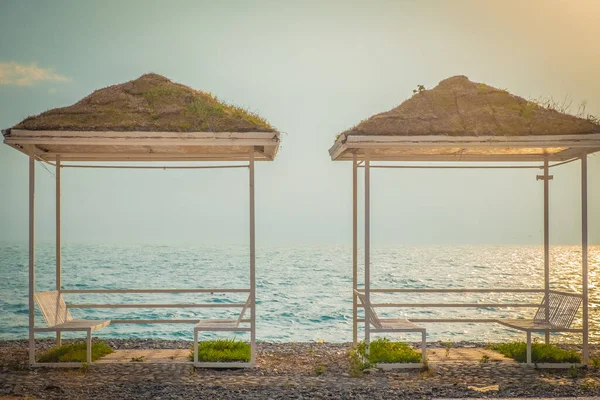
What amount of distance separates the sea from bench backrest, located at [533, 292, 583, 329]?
1159cm

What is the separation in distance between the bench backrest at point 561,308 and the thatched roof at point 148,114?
4.63 metres

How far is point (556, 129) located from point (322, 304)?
2682cm

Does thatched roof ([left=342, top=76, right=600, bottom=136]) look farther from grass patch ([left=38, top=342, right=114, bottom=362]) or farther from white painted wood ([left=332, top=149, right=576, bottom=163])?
grass patch ([left=38, top=342, right=114, bottom=362])

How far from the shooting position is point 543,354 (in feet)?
30.5

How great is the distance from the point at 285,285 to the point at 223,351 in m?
31.3

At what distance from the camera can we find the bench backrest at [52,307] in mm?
8844

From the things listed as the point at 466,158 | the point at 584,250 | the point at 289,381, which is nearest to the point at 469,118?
the point at 466,158

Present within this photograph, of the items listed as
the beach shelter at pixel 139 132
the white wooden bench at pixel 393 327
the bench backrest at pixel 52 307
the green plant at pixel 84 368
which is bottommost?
the green plant at pixel 84 368

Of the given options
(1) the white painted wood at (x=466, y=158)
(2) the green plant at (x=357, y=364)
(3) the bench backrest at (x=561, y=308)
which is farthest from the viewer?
(1) the white painted wood at (x=466, y=158)

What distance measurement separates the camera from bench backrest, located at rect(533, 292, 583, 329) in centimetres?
919

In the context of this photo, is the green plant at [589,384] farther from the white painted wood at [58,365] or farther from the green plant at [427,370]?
the white painted wood at [58,365]

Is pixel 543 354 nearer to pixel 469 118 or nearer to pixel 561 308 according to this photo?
pixel 561 308

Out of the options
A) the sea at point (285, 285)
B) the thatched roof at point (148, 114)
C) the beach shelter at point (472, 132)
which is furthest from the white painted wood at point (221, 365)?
the sea at point (285, 285)

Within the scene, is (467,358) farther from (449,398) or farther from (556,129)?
(556,129)
